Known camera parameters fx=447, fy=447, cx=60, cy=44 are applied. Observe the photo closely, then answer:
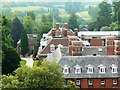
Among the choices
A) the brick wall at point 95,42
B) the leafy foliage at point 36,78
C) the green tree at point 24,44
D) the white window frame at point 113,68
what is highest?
the leafy foliage at point 36,78

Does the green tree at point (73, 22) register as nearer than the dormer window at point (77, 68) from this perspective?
No

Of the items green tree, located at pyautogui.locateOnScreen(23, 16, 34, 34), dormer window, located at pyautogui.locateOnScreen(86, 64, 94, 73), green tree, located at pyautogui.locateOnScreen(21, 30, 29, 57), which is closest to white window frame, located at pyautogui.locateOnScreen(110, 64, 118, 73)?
dormer window, located at pyautogui.locateOnScreen(86, 64, 94, 73)

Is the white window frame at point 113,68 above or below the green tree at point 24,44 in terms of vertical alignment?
above

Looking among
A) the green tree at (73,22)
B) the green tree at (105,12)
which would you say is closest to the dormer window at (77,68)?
the green tree at (73,22)

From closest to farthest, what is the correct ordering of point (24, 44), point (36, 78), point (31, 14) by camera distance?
point (36, 78) < point (24, 44) < point (31, 14)

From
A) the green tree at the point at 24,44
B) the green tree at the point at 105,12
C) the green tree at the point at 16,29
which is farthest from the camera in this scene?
the green tree at the point at 105,12

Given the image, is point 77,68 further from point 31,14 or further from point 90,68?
→ point 31,14

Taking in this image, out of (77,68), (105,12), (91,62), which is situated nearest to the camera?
(77,68)

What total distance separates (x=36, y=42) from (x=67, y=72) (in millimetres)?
6103

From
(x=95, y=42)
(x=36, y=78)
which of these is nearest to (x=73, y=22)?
(x=95, y=42)

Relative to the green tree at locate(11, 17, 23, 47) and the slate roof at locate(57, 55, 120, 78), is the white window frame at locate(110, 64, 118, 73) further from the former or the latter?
the green tree at locate(11, 17, 23, 47)

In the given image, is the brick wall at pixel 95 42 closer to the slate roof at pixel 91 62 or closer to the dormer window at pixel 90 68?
the slate roof at pixel 91 62

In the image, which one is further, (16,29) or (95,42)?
(16,29)

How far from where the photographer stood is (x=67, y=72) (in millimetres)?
6305
